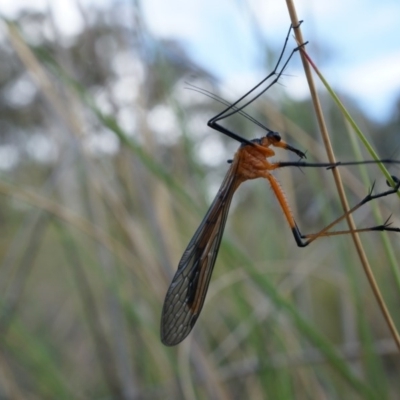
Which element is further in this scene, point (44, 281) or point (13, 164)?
point (44, 281)

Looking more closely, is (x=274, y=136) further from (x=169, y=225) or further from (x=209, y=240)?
(x=169, y=225)

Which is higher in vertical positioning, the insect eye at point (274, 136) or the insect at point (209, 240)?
the insect eye at point (274, 136)

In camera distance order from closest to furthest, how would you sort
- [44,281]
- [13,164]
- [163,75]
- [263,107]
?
[163,75] → [263,107] → [13,164] → [44,281]

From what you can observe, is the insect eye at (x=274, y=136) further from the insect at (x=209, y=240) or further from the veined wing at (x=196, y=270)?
the veined wing at (x=196, y=270)

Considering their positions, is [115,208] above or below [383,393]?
above

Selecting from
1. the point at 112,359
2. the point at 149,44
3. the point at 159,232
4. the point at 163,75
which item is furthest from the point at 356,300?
the point at 112,359

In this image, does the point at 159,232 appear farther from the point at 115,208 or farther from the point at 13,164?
the point at 13,164

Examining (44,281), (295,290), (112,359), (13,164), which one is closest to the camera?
(295,290)

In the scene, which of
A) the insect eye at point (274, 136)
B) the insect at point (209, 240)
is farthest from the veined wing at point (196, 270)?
the insect eye at point (274, 136)
